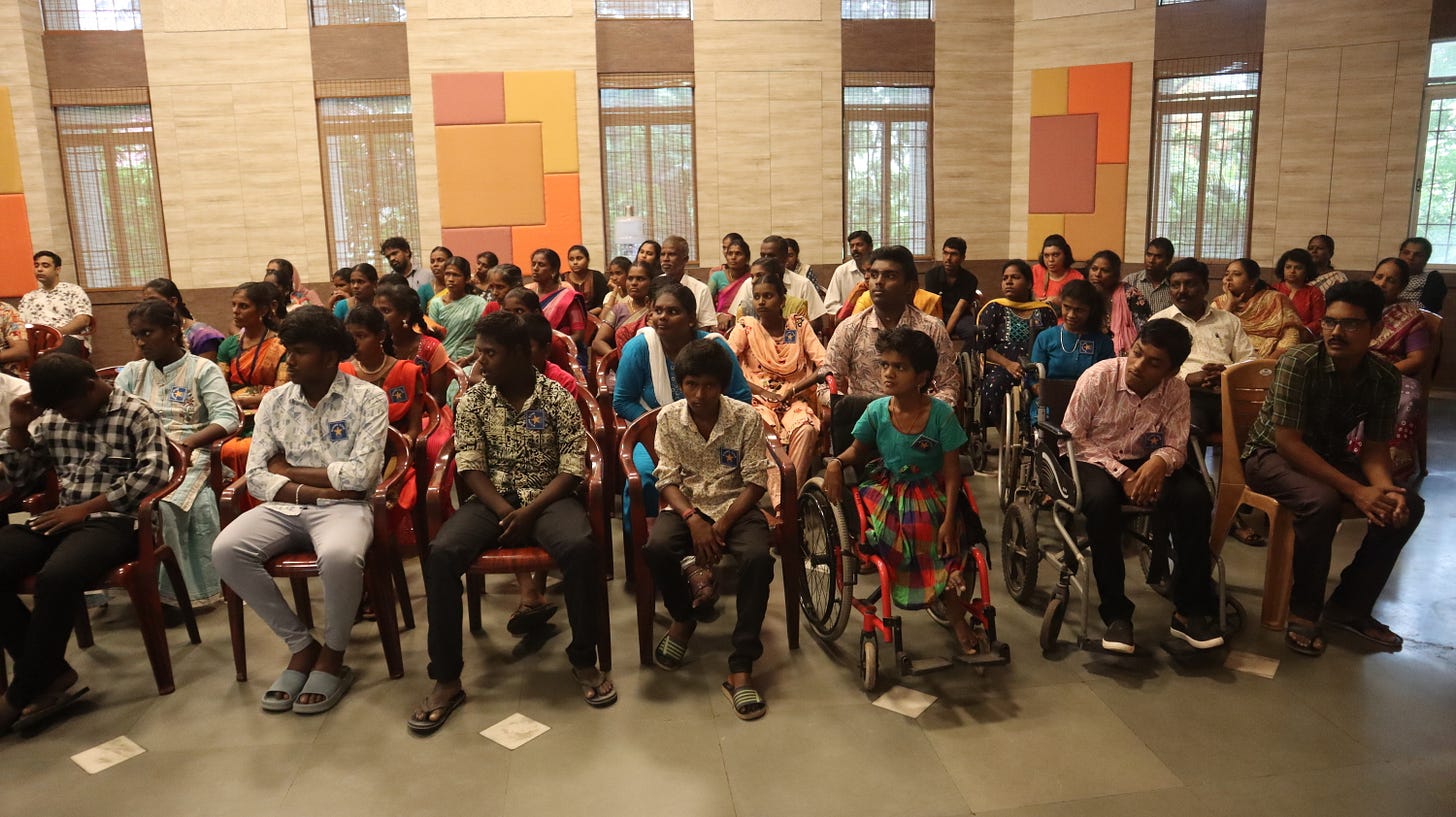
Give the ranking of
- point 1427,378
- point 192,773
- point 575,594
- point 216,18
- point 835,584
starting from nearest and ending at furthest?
point 192,773 < point 575,594 < point 835,584 < point 1427,378 < point 216,18

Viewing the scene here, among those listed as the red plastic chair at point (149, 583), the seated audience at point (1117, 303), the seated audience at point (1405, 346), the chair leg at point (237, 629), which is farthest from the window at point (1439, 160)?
the red plastic chair at point (149, 583)

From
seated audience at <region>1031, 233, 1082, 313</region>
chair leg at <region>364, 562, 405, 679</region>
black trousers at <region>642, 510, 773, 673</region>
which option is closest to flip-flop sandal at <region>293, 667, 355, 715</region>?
chair leg at <region>364, 562, 405, 679</region>

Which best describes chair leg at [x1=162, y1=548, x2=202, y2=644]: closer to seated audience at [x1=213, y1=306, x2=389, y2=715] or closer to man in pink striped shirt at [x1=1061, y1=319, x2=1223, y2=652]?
seated audience at [x1=213, y1=306, x2=389, y2=715]

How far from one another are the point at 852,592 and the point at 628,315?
330cm

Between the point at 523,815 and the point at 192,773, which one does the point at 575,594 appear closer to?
the point at 523,815

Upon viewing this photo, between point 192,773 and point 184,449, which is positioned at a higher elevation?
point 184,449

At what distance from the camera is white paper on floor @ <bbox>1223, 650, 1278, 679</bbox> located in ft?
10.2

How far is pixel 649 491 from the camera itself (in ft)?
12.0

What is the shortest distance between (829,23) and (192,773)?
8189 mm

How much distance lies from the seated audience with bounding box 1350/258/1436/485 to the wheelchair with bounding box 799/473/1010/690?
2.92 m

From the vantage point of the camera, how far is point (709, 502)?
125 inches

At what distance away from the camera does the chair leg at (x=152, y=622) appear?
3031mm

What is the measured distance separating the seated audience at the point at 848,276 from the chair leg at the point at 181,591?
4.39 m

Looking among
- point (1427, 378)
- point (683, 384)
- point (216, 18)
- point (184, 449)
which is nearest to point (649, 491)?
point (683, 384)
